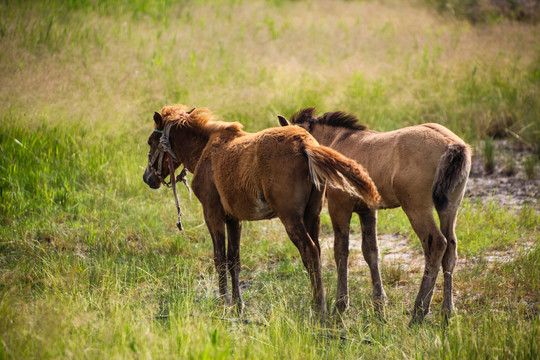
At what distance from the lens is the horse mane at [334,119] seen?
5262mm

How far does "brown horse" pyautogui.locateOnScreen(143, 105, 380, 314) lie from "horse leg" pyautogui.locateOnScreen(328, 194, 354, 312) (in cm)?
32

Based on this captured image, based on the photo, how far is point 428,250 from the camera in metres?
4.49

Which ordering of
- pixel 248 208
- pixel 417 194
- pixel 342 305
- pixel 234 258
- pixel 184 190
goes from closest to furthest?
pixel 417 194, pixel 248 208, pixel 342 305, pixel 234 258, pixel 184 190

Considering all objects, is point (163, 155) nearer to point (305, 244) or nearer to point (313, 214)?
point (313, 214)

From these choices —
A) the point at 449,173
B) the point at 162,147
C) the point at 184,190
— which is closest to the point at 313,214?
the point at 449,173

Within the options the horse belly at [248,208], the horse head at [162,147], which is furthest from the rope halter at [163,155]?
the horse belly at [248,208]

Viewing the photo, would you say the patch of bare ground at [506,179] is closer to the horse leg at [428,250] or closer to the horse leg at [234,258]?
the horse leg at [428,250]

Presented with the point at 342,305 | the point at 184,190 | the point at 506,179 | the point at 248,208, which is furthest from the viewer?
the point at 506,179

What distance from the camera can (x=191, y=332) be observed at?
347 centimetres

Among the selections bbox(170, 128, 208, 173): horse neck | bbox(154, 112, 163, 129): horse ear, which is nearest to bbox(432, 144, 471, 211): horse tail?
bbox(170, 128, 208, 173): horse neck

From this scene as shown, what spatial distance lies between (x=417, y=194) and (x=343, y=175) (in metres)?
0.86

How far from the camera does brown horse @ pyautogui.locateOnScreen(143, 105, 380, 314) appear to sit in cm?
405

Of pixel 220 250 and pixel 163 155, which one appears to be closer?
pixel 220 250

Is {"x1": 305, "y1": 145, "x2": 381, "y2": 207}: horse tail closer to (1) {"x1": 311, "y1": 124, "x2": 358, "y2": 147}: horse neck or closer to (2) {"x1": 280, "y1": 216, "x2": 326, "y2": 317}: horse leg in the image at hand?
(2) {"x1": 280, "y1": 216, "x2": 326, "y2": 317}: horse leg
